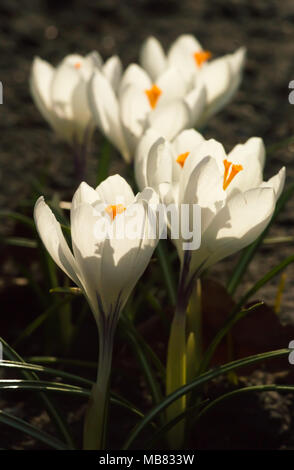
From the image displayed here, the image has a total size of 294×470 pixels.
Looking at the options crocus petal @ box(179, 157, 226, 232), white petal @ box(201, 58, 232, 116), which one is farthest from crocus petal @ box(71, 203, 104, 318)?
white petal @ box(201, 58, 232, 116)

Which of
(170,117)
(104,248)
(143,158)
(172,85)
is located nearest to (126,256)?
(104,248)

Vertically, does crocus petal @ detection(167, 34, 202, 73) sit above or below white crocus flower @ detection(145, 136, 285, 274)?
above

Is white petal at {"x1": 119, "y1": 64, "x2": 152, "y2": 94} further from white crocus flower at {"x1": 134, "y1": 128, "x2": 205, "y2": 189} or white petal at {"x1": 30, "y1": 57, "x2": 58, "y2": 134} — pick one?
white crocus flower at {"x1": 134, "y1": 128, "x2": 205, "y2": 189}

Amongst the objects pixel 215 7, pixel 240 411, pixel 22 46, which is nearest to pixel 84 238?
pixel 240 411
